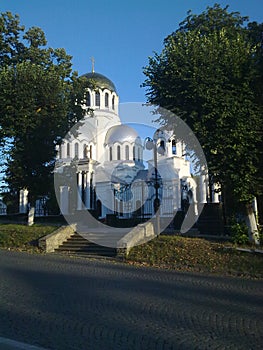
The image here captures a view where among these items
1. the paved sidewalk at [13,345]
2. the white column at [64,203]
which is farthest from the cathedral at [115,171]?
the paved sidewalk at [13,345]

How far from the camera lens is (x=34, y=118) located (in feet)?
63.1

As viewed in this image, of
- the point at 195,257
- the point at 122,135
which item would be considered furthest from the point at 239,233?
the point at 122,135

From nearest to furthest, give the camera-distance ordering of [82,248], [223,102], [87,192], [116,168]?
[223,102] → [82,248] → [87,192] → [116,168]

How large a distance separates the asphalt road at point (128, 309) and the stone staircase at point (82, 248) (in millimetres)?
3107

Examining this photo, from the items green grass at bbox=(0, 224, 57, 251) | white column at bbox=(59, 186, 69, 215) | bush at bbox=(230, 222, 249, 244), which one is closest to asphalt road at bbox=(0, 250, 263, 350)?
bush at bbox=(230, 222, 249, 244)

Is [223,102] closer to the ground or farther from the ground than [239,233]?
farther from the ground

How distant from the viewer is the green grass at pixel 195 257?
11773mm

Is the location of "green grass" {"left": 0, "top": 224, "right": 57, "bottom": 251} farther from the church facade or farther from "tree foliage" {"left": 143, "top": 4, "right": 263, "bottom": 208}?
"tree foliage" {"left": 143, "top": 4, "right": 263, "bottom": 208}

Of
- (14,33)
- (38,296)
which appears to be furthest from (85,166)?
(38,296)

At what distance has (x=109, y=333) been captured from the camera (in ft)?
19.5

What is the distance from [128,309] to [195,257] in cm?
585

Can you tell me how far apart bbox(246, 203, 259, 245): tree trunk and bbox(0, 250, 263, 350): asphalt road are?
3.59 metres

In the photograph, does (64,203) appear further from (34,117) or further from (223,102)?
(223,102)

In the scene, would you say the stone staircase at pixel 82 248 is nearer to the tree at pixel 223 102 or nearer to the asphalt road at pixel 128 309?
the asphalt road at pixel 128 309
